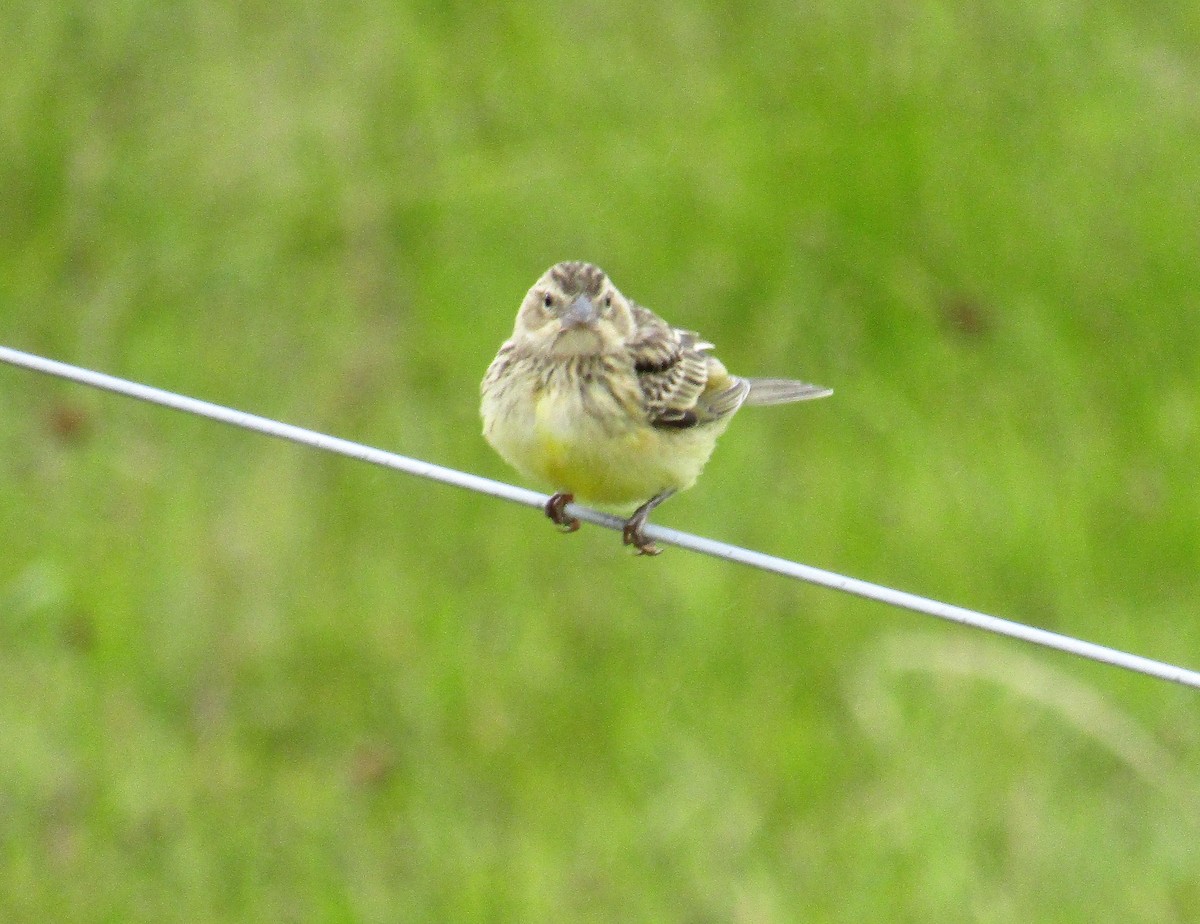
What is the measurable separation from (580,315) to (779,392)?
1.12m

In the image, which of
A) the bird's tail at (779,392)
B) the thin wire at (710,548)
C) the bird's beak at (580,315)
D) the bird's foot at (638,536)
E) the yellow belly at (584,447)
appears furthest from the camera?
the bird's tail at (779,392)

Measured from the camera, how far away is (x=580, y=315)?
6293mm

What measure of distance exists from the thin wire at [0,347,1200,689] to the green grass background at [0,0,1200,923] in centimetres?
271

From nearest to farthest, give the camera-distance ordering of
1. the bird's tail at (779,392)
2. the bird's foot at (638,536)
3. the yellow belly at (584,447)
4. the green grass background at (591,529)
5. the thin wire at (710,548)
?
the thin wire at (710,548)
the bird's foot at (638,536)
the yellow belly at (584,447)
the bird's tail at (779,392)
the green grass background at (591,529)

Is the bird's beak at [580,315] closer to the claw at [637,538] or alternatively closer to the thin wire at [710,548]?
the claw at [637,538]

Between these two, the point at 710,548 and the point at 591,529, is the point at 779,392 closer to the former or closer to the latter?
the point at 591,529

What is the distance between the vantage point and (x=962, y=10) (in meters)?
9.05

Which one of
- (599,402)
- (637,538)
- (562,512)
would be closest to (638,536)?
(637,538)

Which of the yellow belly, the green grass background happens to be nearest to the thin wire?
the yellow belly

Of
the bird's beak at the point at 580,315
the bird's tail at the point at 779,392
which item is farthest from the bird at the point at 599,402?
the bird's tail at the point at 779,392

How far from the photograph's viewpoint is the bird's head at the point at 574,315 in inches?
249

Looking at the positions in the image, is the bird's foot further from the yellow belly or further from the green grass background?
the green grass background

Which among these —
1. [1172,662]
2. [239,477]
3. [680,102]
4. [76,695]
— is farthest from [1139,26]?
[76,695]

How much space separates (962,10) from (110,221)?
3.78 m
